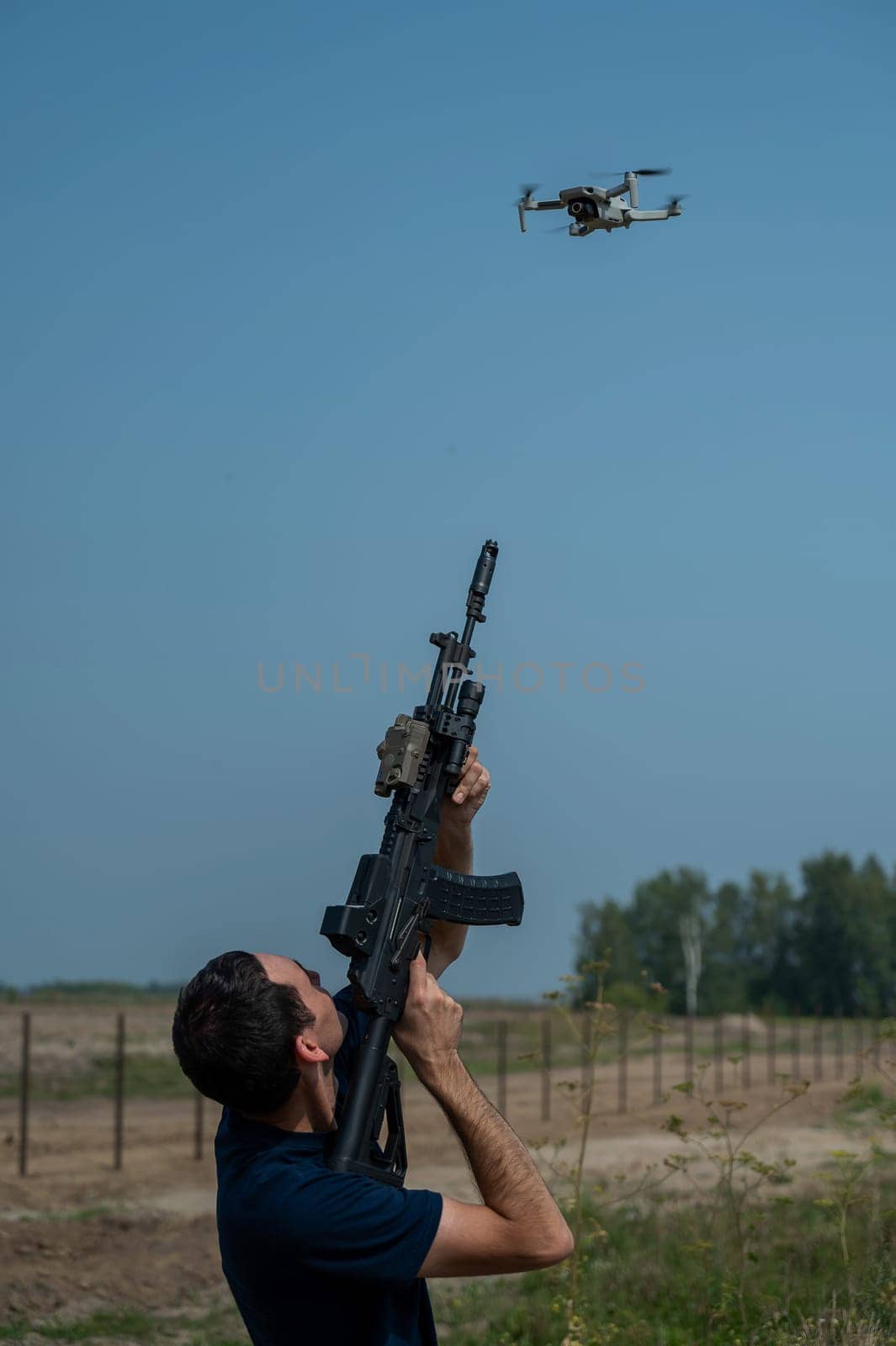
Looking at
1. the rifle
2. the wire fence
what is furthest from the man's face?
the wire fence

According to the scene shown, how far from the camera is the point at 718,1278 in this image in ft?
25.6

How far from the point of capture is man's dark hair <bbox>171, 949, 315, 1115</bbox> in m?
3.27

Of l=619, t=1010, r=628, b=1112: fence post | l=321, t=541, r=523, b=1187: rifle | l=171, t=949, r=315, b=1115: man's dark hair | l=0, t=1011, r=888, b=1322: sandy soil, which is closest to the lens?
l=171, t=949, r=315, b=1115: man's dark hair

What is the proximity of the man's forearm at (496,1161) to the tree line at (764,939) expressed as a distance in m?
57.8

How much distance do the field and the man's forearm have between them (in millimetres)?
2562

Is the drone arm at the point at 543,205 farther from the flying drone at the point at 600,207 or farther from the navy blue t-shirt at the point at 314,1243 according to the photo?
the navy blue t-shirt at the point at 314,1243

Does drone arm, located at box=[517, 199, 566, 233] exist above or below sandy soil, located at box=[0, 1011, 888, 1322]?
above

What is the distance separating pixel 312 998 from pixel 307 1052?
0.13 metres

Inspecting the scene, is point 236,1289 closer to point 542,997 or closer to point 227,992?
point 227,992

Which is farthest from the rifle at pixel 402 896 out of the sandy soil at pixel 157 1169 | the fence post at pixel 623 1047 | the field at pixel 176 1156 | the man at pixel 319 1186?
the fence post at pixel 623 1047

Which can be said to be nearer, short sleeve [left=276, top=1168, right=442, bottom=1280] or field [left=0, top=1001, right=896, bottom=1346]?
short sleeve [left=276, top=1168, right=442, bottom=1280]

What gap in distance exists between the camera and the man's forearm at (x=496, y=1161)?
3.37 m

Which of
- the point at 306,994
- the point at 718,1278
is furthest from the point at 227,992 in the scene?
the point at 718,1278

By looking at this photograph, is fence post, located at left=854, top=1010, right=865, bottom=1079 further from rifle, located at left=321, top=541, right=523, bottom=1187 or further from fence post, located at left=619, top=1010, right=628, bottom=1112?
rifle, located at left=321, top=541, right=523, bottom=1187
